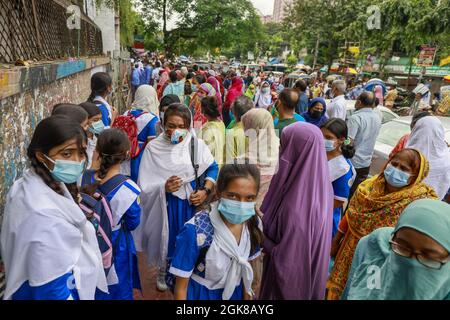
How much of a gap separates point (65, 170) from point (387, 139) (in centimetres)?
558

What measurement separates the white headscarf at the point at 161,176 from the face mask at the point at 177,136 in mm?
35

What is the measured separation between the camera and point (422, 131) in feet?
12.4

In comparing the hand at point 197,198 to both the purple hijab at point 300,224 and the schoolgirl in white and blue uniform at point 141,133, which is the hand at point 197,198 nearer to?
the purple hijab at point 300,224

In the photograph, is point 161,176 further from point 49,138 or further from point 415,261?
point 415,261

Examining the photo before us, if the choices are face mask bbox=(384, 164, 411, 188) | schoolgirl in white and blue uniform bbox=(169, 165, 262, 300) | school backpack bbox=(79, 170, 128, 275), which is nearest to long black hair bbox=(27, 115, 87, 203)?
school backpack bbox=(79, 170, 128, 275)

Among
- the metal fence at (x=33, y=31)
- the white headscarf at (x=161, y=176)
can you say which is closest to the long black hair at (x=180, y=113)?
the white headscarf at (x=161, y=176)

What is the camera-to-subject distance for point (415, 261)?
1377mm

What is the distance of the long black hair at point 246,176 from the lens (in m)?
1.77

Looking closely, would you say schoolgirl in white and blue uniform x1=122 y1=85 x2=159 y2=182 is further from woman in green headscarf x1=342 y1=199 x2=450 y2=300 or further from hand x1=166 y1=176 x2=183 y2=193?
woman in green headscarf x1=342 y1=199 x2=450 y2=300

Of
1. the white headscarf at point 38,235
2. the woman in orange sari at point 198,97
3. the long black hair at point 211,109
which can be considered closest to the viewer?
the white headscarf at point 38,235

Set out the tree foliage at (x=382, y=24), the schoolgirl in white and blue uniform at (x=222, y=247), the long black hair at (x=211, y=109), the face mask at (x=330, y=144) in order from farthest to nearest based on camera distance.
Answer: the tree foliage at (x=382, y=24) → the long black hair at (x=211, y=109) → the face mask at (x=330, y=144) → the schoolgirl in white and blue uniform at (x=222, y=247)

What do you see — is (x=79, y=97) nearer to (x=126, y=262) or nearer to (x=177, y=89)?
(x=177, y=89)
